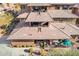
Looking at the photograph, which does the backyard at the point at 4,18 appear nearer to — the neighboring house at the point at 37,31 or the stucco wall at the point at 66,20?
the neighboring house at the point at 37,31

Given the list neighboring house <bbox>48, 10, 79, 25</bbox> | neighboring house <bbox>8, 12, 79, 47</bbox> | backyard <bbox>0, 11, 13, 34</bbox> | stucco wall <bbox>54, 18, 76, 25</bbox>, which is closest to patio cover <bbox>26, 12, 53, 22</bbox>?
neighboring house <bbox>8, 12, 79, 47</bbox>

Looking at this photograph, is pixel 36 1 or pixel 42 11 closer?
pixel 36 1

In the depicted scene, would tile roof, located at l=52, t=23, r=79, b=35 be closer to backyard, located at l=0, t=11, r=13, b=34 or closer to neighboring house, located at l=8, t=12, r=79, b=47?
neighboring house, located at l=8, t=12, r=79, b=47

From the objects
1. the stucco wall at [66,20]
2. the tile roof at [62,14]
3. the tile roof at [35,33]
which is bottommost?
the tile roof at [35,33]

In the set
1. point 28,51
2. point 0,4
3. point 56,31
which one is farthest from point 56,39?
point 0,4

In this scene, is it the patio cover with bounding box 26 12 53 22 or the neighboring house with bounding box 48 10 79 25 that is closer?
the neighboring house with bounding box 48 10 79 25

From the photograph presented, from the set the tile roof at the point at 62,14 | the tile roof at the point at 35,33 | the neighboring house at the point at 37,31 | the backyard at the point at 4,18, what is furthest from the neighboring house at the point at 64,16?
the backyard at the point at 4,18

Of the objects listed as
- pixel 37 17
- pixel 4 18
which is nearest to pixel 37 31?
pixel 37 17

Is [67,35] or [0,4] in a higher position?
[0,4]

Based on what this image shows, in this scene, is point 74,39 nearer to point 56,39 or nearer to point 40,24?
point 56,39
